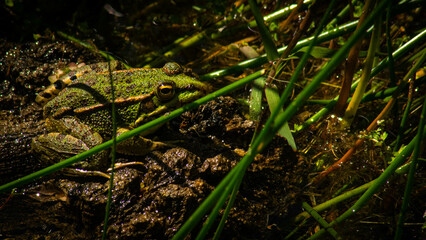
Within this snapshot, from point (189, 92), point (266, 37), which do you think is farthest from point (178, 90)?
point (266, 37)

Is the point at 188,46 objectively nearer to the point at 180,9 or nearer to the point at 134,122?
the point at 180,9

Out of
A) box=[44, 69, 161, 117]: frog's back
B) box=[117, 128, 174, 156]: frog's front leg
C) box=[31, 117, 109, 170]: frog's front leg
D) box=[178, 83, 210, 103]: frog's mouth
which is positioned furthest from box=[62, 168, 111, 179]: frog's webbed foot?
box=[178, 83, 210, 103]: frog's mouth

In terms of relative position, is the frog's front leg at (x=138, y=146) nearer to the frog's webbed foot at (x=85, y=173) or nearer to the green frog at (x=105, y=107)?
the green frog at (x=105, y=107)

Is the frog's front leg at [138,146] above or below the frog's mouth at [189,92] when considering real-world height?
below

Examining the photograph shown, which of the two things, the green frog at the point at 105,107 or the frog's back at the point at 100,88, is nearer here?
the green frog at the point at 105,107

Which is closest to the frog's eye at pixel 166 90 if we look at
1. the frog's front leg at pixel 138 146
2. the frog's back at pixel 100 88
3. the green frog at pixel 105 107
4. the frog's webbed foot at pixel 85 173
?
the green frog at pixel 105 107

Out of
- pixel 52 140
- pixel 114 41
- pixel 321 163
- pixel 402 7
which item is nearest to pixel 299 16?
pixel 402 7

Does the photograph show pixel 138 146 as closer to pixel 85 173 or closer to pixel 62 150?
pixel 85 173
